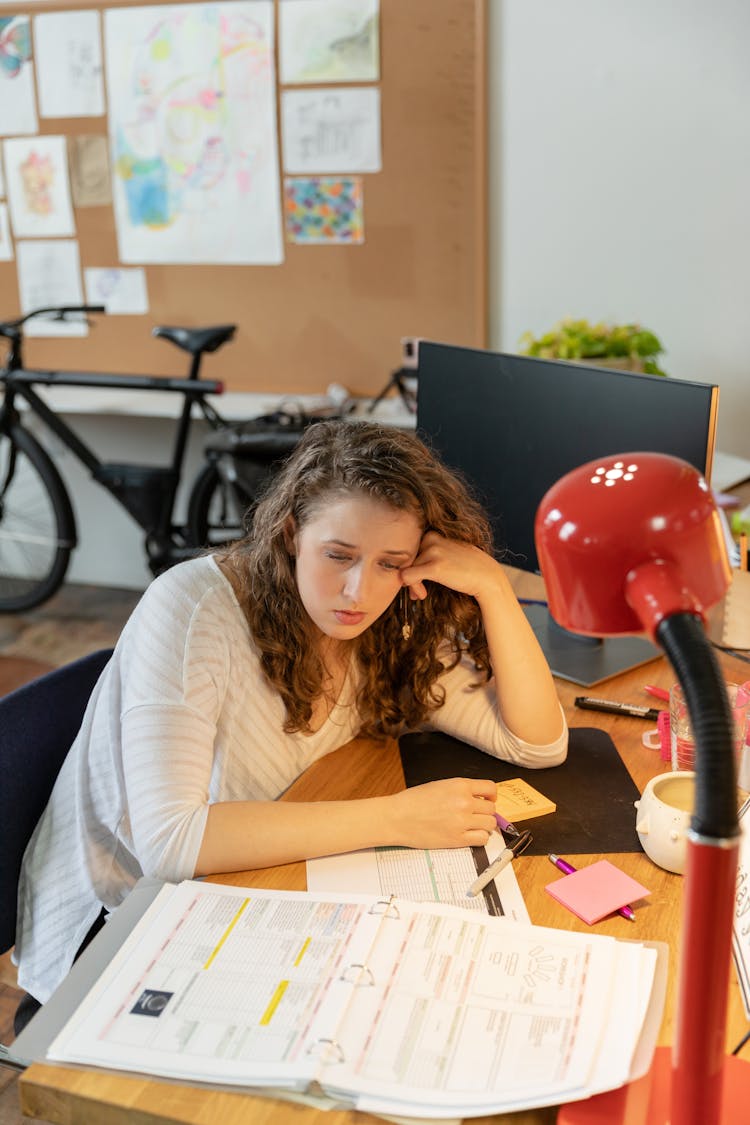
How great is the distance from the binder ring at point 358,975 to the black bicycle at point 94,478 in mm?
2285

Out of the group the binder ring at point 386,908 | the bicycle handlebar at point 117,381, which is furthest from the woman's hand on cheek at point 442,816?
the bicycle handlebar at point 117,381

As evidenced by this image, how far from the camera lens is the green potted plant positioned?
2.37 m

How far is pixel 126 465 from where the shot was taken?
327 centimetres

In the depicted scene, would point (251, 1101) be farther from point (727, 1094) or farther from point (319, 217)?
point (319, 217)

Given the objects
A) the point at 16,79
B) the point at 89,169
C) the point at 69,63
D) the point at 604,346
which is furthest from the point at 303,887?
the point at 16,79

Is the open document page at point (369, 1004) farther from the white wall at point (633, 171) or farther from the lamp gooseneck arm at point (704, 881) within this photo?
the white wall at point (633, 171)

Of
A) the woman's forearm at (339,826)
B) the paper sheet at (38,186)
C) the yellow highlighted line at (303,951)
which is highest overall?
the paper sheet at (38,186)

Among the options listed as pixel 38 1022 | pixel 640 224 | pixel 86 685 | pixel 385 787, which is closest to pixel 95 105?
pixel 640 224

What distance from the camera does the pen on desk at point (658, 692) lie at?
1.44 meters

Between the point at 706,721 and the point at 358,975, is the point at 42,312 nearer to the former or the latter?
the point at 358,975

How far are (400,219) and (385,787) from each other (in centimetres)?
218

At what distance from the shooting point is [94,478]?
3.27 metres

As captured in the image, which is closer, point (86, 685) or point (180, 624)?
point (180, 624)

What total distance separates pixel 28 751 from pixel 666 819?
729 mm
